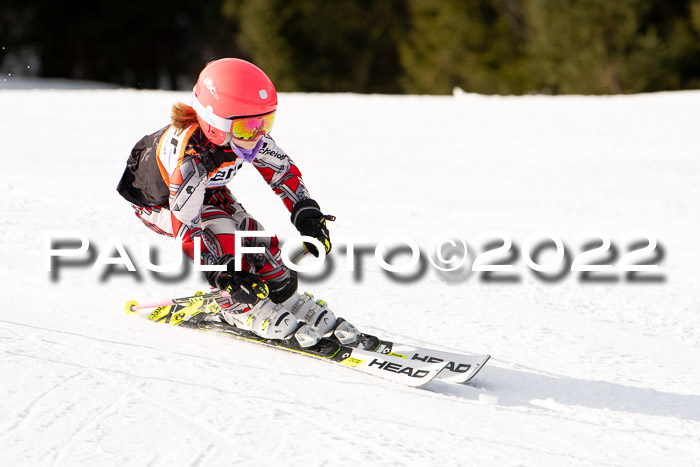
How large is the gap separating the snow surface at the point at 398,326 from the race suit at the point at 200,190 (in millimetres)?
526

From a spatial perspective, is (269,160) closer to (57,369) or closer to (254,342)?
(254,342)

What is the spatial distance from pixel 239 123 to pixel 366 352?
1.34 meters

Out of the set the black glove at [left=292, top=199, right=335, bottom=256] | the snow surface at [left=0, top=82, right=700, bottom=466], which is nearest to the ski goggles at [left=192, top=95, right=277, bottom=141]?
the black glove at [left=292, top=199, right=335, bottom=256]

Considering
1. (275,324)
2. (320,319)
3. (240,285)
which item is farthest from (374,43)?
(240,285)

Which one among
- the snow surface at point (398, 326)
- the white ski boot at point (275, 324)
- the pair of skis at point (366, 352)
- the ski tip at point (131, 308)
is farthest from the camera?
the ski tip at point (131, 308)

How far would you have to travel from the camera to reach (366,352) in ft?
14.1

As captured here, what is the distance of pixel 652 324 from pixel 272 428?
3151 millimetres

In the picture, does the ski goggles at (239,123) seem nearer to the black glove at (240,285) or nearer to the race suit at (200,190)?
the race suit at (200,190)

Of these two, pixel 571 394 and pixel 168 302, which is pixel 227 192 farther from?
pixel 571 394

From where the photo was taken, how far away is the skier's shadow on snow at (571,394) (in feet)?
13.0

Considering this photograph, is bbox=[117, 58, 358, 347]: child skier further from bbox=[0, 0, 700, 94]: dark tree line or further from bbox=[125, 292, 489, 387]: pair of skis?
bbox=[0, 0, 700, 94]: dark tree line

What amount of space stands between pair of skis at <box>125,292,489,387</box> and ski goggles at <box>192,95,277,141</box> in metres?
0.96

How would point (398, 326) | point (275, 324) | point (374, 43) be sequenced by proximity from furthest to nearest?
point (374, 43) → point (398, 326) → point (275, 324)

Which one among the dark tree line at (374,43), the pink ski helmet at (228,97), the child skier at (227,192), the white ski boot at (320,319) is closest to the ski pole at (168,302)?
the child skier at (227,192)
